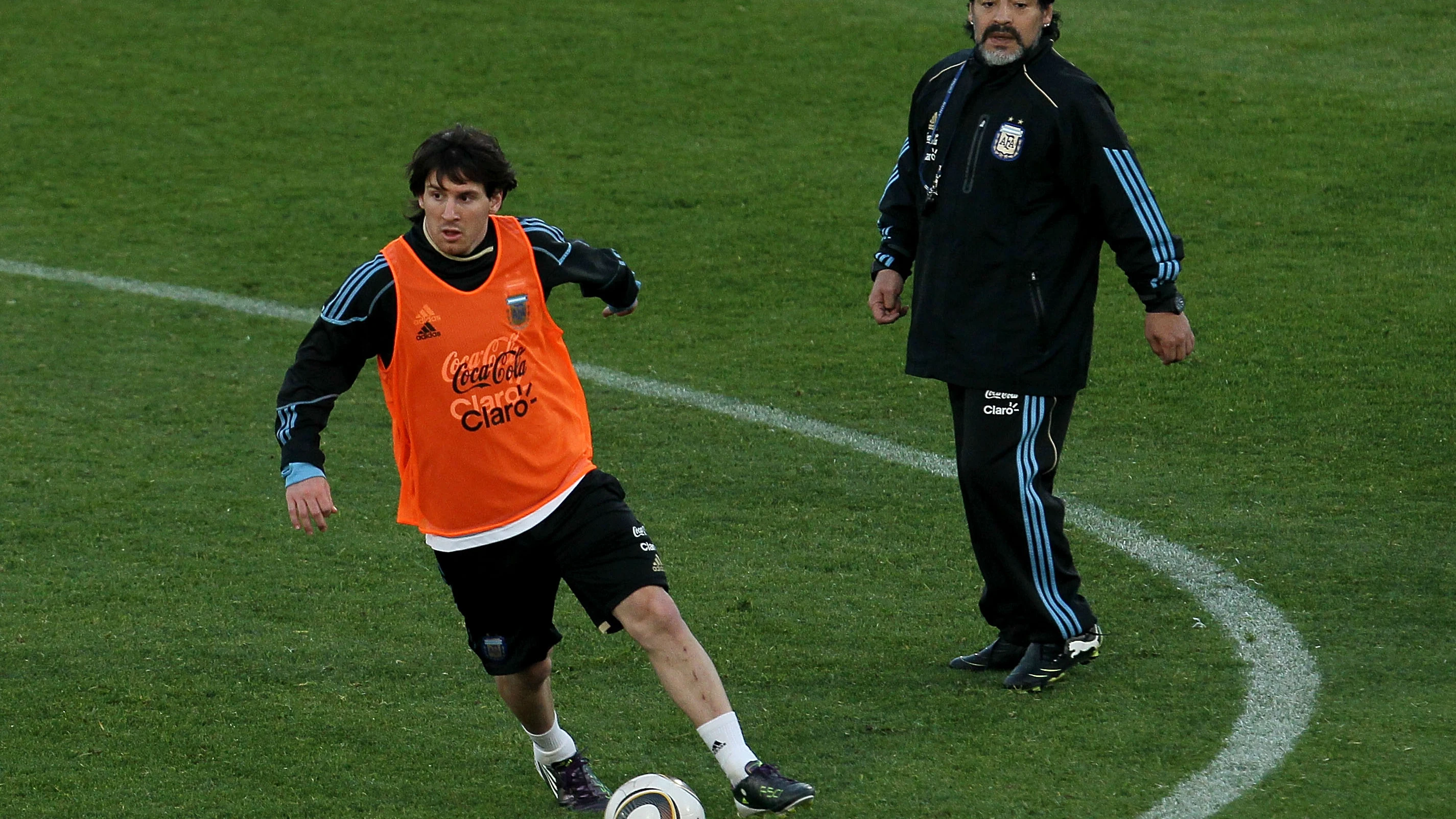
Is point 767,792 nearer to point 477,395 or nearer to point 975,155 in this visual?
point 477,395

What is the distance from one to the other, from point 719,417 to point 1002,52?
3169 mm

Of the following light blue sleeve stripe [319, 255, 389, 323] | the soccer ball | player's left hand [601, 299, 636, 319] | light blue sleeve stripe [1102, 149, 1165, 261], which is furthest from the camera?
light blue sleeve stripe [1102, 149, 1165, 261]

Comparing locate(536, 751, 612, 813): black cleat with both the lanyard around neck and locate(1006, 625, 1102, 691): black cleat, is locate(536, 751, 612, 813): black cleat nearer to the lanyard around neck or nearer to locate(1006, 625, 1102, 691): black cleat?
locate(1006, 625, 1102, 691): black cleat

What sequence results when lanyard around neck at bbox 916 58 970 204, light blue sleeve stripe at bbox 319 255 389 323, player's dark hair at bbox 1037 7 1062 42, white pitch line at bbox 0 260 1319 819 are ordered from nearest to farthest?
light blue sleeve stripe at bbox 319 255 389 323, white pitch line at bbox 0 260 1319 819, player's dark hair at bbox 1037 7 1062 42, lanyard around neck at bbox 916 58 970 204

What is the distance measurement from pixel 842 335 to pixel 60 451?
3762mm

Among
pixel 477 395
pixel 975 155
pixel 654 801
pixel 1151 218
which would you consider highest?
pixel 975 155

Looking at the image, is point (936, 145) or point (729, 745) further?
point (936, 145)

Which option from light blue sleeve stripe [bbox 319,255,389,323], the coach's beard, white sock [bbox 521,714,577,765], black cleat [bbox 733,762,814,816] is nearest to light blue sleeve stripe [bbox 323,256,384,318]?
light blue sleeve stripe [bbox 319,255,389,323]

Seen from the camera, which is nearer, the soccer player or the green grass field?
the soccer player

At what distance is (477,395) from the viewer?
423 centimetres

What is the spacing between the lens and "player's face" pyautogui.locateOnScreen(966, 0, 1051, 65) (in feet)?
16.1

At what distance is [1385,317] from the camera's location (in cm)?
860

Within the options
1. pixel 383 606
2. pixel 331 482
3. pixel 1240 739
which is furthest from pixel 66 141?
pixel 1240 739

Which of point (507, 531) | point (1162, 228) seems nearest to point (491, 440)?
point (507, 531)
